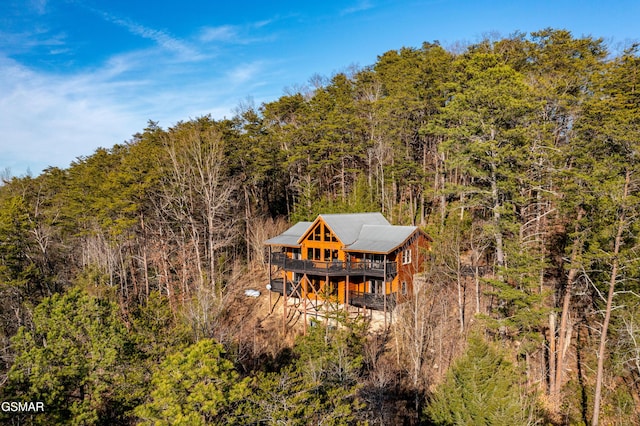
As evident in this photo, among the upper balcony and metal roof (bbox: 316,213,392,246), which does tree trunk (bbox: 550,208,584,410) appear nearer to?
the upper balcony

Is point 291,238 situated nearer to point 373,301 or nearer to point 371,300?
point 371,300

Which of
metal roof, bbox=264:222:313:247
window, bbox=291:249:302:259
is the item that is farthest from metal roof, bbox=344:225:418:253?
window, bbox=291:249:302:259

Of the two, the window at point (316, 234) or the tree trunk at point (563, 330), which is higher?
the window at point (316, 234)

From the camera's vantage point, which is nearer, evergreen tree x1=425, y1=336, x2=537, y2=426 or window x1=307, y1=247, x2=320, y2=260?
evergreen tree x1=425, y1=336, x2=537, y2=426

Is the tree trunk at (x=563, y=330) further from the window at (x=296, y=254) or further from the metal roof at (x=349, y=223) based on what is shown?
the window at (x=296, y=254)

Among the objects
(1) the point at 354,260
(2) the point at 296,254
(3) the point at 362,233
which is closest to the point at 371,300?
(1) the point at 354,260

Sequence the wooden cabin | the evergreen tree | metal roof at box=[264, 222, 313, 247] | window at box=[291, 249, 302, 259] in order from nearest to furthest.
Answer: the evergreen tree
the wooden cabin
metal roof at box=[264, 222, 313, 247]
window at box=[291, 249, 302, 259]

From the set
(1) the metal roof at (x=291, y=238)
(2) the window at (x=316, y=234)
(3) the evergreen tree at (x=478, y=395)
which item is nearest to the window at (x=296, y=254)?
(1) the metal roof at (x=291, y=238)

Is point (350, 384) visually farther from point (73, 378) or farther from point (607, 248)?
point (607, 248)
